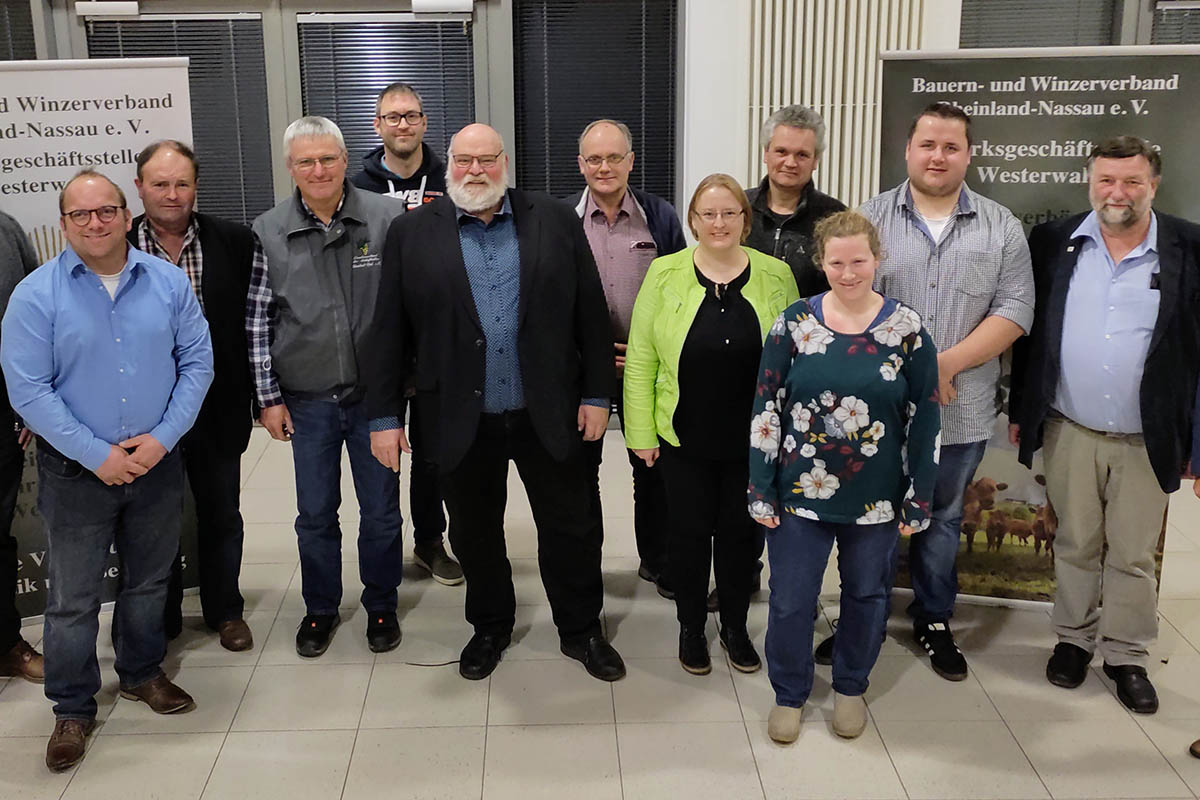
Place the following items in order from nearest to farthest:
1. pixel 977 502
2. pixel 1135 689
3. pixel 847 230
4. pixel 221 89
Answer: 1. pixel 847 230
2. pixel 1135 689
3. pixel 977 502
4. pixel 221 89

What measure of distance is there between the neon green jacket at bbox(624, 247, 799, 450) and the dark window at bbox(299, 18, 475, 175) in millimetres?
3372

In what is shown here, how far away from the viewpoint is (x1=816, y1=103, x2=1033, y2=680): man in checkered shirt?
9.91ft

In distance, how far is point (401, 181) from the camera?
395 cm

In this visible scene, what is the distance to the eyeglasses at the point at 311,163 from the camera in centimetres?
312

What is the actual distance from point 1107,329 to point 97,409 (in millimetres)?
2690

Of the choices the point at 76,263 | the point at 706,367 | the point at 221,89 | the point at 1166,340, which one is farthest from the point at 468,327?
the point at 221,89

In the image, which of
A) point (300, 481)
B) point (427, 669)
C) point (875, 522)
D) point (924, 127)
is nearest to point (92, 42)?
point (300, 481)

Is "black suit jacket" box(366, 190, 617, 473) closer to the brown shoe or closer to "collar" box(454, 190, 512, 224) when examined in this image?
"collar" box(454, 190, 512, 224)

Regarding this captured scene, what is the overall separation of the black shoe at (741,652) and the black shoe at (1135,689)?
3.43ft

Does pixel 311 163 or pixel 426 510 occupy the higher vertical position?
pixel 311 163

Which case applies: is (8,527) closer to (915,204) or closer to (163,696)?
(163,696)

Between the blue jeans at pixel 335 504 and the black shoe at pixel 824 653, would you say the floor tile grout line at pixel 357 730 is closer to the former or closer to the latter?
the blue jeans at pixel 335 504

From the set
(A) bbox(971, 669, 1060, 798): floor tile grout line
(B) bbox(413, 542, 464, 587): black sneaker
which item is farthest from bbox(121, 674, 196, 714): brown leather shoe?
(A) bbox(971, 669, 1060, 798): floor tile grout line

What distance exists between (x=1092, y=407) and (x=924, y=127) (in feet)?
3.00
